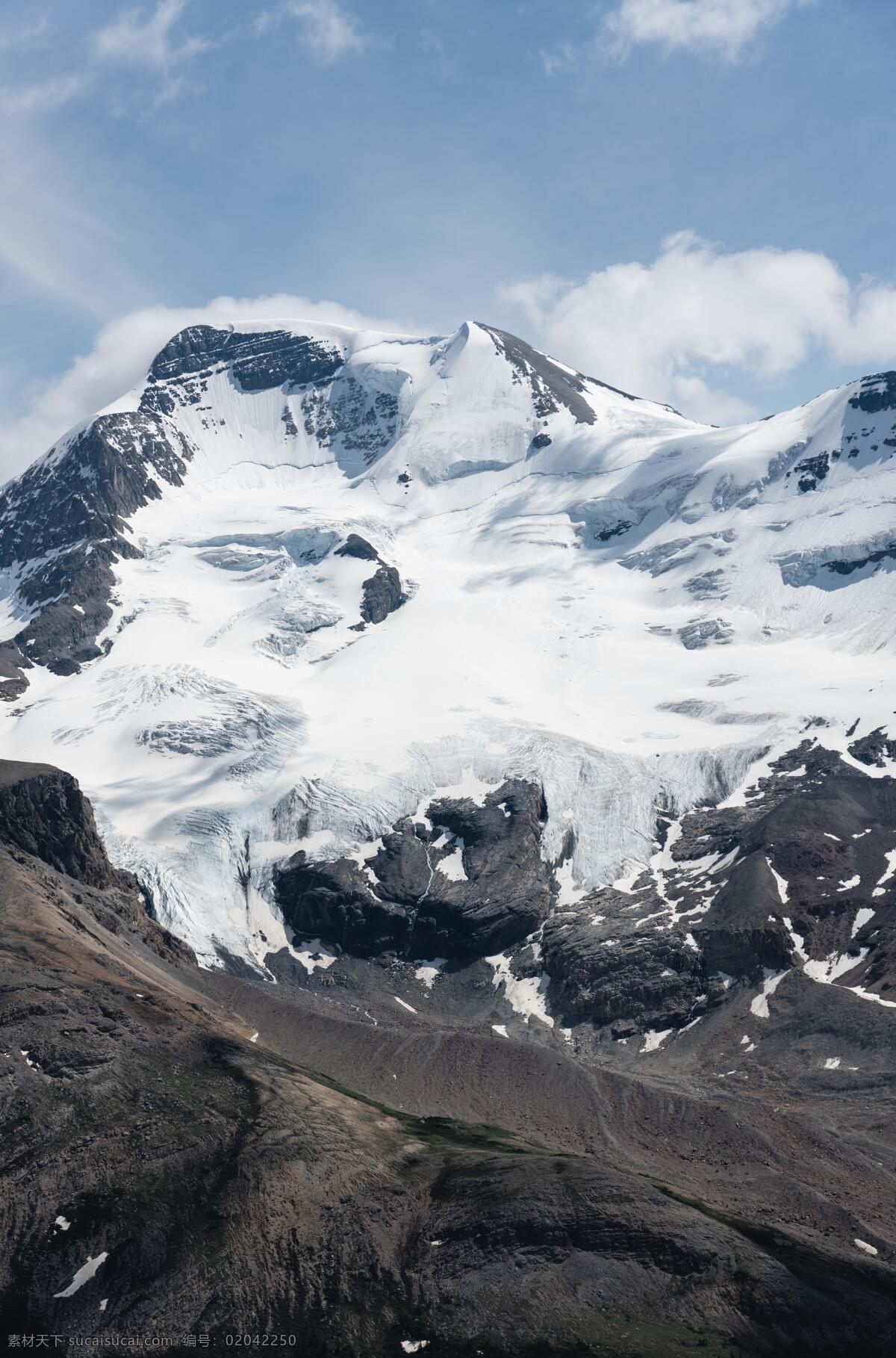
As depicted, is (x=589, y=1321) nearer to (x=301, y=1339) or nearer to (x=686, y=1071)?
(x=301, y=1339)

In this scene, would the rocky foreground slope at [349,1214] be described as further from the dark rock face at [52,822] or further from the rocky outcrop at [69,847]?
the dark rock face at [52,822]

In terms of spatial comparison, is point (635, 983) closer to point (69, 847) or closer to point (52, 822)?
point (69, 847)

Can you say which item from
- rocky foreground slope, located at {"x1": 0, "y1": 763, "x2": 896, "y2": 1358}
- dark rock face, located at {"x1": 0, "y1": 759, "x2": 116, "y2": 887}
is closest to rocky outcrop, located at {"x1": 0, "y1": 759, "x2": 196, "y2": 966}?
dark rock face, located at {"x1": 0, "y1": 759, "x2": 116, "y2": 887}

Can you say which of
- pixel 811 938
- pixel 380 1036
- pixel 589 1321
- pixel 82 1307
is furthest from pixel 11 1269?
pixel 811 938

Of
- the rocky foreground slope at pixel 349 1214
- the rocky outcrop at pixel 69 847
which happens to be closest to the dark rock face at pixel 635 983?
Answer: the rocky foreground slope at pixel 349 1214

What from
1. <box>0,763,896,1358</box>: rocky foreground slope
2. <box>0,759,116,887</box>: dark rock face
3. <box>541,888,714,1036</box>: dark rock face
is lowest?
<box>541,888,714,1036</box>: dark rock face

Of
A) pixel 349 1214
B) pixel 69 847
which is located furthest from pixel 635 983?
pixel 349 1214

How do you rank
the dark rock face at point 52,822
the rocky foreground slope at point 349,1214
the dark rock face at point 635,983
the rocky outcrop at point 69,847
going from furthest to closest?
the dark rock face at point 635,983 < the dark rock face at point 52,822 < the rocky outcrop at point 69,847 < the rocky foreground slope at point 349,1214

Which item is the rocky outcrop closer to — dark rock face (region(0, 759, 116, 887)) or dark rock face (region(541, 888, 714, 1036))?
dark rock face (region(0, 759, 116, 887))
